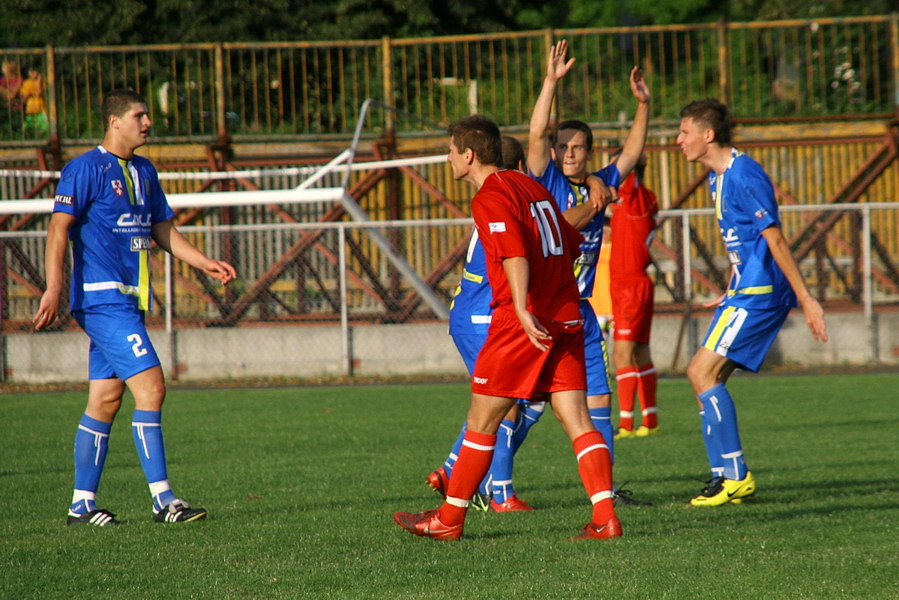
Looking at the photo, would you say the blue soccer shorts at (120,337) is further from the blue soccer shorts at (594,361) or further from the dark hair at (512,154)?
the blue soccer shorts at (594,361)

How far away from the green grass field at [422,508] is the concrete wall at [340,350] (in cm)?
393

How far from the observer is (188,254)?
Answer: 6602 mm

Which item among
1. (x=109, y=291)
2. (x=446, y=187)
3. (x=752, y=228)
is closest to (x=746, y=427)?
(x=752, y=228)

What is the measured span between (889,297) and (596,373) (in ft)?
33.7

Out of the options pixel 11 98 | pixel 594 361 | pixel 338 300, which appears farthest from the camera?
pixel 11 98

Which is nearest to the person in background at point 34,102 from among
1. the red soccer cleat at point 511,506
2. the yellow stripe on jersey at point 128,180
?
the yellow stripe on jersey at point 128,180

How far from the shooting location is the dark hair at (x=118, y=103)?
6426 millimetres

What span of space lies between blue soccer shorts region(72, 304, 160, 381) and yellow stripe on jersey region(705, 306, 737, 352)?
10.1 feet

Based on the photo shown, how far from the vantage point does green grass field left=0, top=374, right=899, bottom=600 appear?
478 cm

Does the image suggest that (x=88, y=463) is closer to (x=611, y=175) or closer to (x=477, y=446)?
(x=477, y=446)

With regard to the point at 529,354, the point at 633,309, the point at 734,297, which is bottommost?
the point at 633,309

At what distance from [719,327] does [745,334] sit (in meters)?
0.15

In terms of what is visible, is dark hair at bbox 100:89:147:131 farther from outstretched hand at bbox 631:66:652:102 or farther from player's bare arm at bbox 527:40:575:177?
outstretched hand at bbox 631:66:652:102

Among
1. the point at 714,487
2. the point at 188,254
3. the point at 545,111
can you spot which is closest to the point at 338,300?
the point at 188,254
